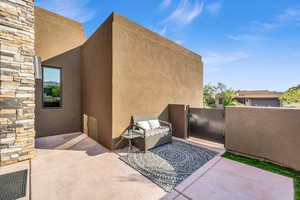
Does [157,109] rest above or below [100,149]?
above

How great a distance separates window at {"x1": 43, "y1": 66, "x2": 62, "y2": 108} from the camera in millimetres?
5219

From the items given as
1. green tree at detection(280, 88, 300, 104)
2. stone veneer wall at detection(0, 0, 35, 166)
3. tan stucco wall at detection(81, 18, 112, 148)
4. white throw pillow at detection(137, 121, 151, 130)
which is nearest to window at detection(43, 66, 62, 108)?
tan stucco wall at detection(81, 18, 112, 148)

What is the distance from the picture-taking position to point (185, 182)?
229 cm

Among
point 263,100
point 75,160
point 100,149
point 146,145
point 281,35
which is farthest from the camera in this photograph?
point 263,100

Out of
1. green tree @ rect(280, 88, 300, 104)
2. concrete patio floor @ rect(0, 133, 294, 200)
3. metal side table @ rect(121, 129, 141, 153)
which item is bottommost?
concrete patio floor @ rect(0, 133, 294, 200)

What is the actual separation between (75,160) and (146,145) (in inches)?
74.9

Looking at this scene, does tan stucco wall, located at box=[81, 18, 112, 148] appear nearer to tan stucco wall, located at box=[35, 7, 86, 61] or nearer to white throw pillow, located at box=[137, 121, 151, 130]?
tan stucco wall, located at box=[35, 7, 86, 61]

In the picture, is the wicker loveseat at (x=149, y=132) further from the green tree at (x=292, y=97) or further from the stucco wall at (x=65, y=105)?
the green tree at (x=292, y=97)

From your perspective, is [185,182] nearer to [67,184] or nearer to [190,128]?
[67,184]

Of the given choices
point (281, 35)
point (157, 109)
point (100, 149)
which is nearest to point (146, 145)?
point (100, 149)

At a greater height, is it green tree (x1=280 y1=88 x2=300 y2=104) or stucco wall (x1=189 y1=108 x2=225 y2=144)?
green tree (x1=280 y1=88 x2=300 y2=104)

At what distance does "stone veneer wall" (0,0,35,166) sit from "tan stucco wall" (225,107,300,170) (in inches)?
226

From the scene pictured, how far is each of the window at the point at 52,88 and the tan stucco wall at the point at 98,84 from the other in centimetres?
101

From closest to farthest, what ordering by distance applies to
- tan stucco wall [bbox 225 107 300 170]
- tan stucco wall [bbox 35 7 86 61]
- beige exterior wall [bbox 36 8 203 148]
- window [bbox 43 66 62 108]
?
tan stucco wall [bbox 225 107 300 170] → beige exterior wall [bbox 36 8 203 148] → tan stucco wall [bbox 35 7 86 61] → window [bbox 43 66 62 108]
